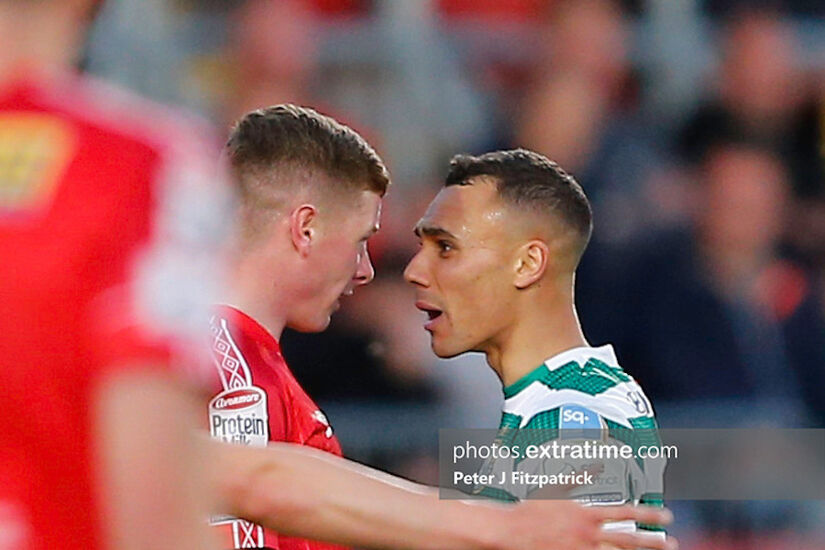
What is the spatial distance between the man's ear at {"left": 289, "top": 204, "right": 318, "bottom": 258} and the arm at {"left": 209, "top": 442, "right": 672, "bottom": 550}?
4.58 ft

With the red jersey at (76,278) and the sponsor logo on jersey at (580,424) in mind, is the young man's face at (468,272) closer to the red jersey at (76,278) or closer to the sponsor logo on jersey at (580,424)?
the sponsor logo on jersey at (580,424)

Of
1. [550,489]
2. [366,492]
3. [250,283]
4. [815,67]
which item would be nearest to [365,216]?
[250,283]

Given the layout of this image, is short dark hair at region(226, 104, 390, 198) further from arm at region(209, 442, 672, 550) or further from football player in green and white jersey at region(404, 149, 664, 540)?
arm at region(209, 442, 672, 550)

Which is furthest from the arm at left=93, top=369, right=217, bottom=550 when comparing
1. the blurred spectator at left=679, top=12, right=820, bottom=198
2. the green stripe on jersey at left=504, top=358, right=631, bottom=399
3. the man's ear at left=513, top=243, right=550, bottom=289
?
the blurred spectator at left=679, top=12, right=820, bottom=198

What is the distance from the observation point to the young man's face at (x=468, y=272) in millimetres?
3543

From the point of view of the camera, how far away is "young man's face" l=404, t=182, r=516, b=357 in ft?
11.6

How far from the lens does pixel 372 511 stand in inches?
66.2

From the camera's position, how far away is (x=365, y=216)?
3326 millimetres

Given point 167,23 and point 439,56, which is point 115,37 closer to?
point 167,23

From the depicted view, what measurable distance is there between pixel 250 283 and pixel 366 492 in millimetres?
1515

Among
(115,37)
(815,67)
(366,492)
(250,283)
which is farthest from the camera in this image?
(815,67)

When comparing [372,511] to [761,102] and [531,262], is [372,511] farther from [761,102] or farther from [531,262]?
[761,102]

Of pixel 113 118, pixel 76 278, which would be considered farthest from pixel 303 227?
pixel 76 278

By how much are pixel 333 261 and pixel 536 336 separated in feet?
1.90
